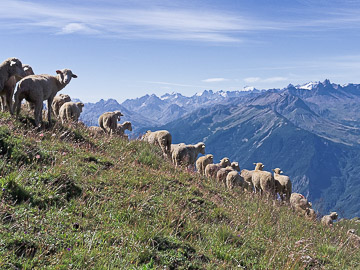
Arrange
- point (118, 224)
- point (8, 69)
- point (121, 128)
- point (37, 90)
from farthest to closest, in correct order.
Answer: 1. point (121, 128)
2. point (8, 69)
3. point (37, 90)
4. point (118, 224)

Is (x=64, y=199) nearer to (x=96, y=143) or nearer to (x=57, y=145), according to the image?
(x=57, y=145)

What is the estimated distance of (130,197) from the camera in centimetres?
728

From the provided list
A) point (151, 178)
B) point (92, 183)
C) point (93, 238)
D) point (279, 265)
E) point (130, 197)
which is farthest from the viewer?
point (151, 178)

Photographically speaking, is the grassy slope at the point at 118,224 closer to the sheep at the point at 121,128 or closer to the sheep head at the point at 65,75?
the sheep head at the point at 65,75

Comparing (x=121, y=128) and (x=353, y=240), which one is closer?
(x=353, y=240)

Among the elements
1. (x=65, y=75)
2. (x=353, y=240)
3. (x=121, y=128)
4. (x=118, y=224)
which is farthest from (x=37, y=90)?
(x=121, y=128)

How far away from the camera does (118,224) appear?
6105 mm

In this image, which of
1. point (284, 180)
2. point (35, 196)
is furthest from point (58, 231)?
point (284, 180)

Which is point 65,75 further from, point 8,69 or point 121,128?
point 121,128

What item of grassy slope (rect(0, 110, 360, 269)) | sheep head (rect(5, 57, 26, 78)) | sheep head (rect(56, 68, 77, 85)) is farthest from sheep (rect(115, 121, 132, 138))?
grassy slope (rect(0, 110, 360, 269))

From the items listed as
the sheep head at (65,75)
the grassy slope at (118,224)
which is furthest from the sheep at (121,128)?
the grassy slope at (118,224)

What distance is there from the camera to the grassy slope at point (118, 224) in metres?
4.84

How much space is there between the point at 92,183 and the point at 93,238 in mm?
2767

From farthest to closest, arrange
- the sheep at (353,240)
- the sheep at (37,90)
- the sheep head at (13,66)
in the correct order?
the sheep head at (13,66)
the sheep at (37,90)
the sheep at (353,240)
